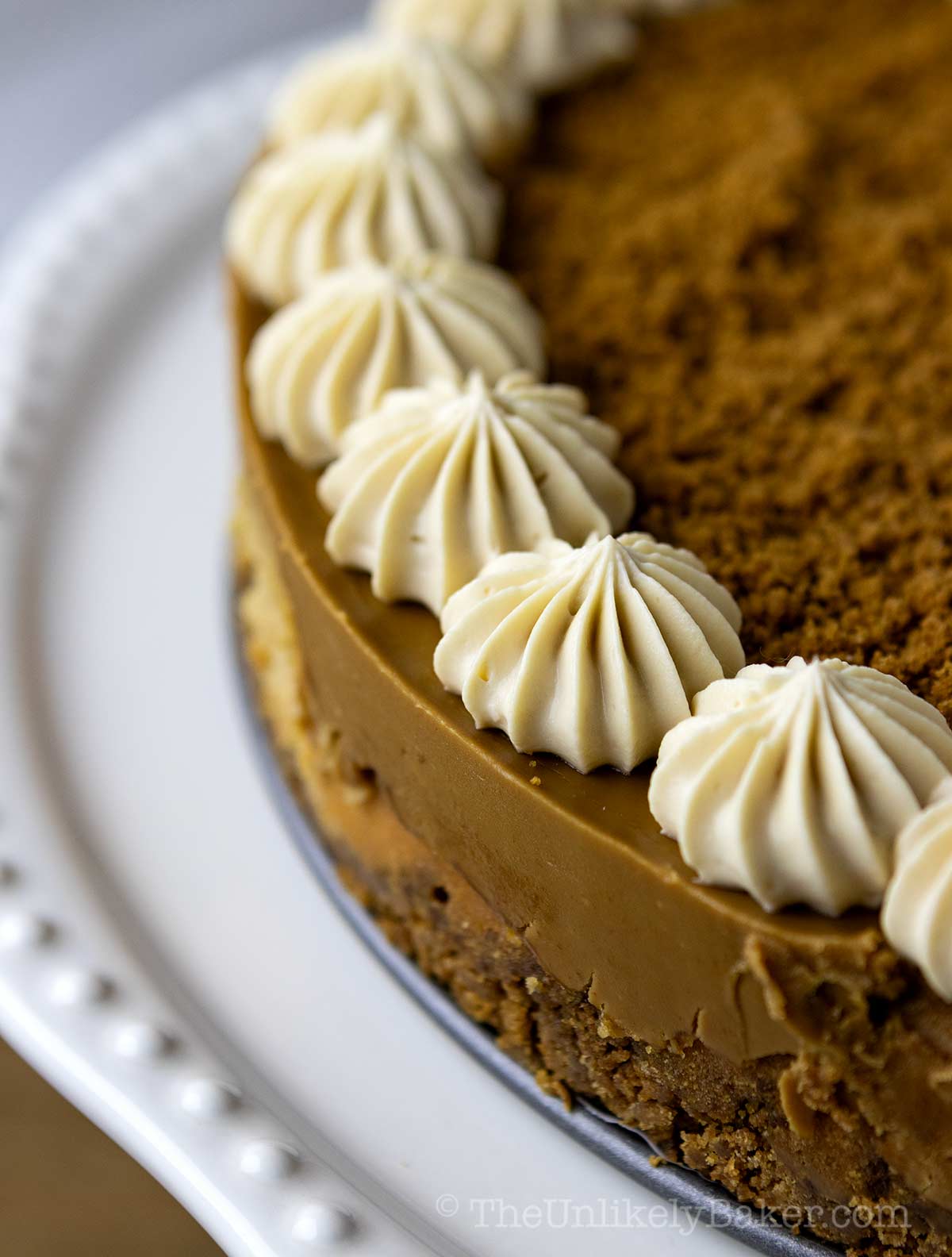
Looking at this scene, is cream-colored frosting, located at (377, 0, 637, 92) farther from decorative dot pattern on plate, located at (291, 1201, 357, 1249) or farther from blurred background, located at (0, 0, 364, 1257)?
decorative dot pattern on plate, located at (291, 1201, 357, 1249)

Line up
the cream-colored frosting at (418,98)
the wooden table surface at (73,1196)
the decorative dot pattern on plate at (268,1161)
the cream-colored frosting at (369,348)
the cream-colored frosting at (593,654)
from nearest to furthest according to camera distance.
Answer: the cream-colored frosting at (593,654) < the decorative dot pattern on plate at (268,1161) < the wooden table surface at (73,1196) < the cream-colored frosting at (369,348) < the cream-colored frosting at (418,98)

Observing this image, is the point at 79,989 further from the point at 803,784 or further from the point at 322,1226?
the point at 803,784

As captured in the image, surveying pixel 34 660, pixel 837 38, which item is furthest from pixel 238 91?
pixel 34 660

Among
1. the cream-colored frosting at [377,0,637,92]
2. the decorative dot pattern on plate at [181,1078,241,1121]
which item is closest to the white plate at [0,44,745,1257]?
the decorative dot pattern on plate at [181,1078,241,1121]

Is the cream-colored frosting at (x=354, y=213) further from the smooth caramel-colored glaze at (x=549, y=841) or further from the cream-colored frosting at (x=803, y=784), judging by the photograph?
the cream-colored frosting at (x=803, y=784)

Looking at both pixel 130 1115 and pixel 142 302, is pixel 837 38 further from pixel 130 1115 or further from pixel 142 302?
pixel 130 1115

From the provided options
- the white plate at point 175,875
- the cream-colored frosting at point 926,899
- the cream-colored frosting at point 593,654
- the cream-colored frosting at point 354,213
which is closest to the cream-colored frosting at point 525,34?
the cream-colored frosting at point 354,213
